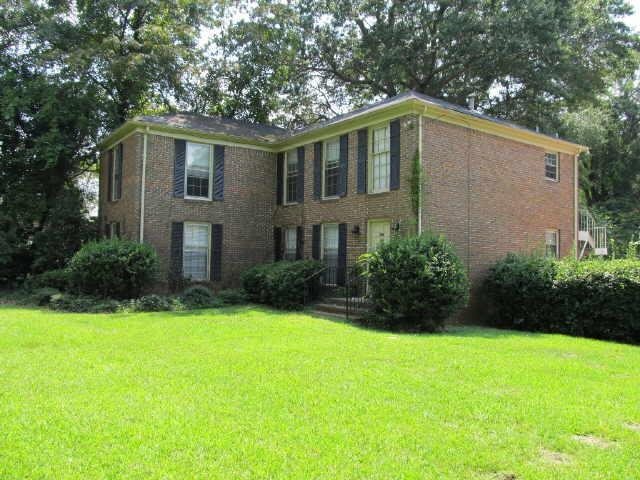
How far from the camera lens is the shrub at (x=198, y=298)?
14194 millimetres

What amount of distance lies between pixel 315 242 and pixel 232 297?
302 cm

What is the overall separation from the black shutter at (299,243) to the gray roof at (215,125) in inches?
139

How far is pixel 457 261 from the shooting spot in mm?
11688

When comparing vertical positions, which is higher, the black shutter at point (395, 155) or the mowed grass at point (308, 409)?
the black shutter at point (395, 155)

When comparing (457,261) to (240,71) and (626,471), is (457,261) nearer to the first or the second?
(626,471)

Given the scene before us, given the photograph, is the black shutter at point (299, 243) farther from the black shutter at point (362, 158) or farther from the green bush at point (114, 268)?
the green bush at point (114, 268)

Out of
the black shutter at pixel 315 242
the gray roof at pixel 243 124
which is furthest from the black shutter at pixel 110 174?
the black shutter at pixel 315 242

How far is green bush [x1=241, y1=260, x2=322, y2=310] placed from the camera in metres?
14.1

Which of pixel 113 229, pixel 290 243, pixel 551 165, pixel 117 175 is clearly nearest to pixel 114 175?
pixel 117 175

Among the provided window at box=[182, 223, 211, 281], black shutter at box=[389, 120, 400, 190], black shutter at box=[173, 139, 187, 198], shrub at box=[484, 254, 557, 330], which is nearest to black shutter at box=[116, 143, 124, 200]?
black shutter at box=[173, 139, 187, 198]

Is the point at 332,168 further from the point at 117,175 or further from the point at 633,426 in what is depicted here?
the point at 633,426

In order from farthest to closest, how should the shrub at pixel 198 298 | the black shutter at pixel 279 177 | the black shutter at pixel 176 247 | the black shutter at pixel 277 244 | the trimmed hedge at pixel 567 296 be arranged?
the black shutter at pixel 279 177 < the black shutter at pixel 277 244 < the black shutter at pixel 176 247 < the shrub at pixel 198 298 < the trimmed hedge at pixel 567 296

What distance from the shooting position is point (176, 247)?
1628 centimetres

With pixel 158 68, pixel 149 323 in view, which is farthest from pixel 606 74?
pixel 149 323
